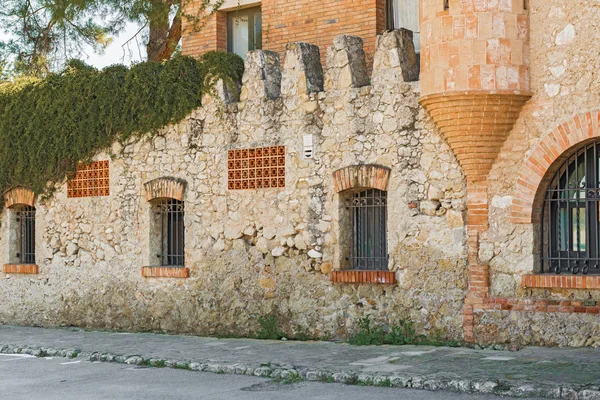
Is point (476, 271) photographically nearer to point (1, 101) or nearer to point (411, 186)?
point (411, 186)

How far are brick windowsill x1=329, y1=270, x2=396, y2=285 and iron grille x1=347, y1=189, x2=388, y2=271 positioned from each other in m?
0.40

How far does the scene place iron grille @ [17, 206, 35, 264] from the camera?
19172 mm

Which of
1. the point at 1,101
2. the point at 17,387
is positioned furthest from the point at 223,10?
the point at 17,387

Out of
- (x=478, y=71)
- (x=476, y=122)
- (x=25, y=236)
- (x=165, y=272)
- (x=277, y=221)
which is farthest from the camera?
(x=25, y=236)

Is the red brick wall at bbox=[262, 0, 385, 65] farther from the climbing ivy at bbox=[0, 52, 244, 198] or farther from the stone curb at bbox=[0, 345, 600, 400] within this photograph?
the stone curb at bbox=[0, 345, 600, 400]

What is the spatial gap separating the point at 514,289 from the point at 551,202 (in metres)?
1.23

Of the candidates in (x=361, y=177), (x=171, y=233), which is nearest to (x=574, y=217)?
(x=361, y=177)

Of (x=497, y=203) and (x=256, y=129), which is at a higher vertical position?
(x=256, y=129)

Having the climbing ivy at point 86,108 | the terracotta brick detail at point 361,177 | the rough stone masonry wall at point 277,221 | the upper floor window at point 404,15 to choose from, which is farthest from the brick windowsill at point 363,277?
the upper floor window at point 404,15

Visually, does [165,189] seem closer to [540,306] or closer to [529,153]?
[529,153]

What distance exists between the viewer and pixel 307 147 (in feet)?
49.3

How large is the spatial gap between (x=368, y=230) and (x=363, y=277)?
79 cm

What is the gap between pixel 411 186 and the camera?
45.4 ft

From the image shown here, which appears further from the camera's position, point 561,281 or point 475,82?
point 475,82
